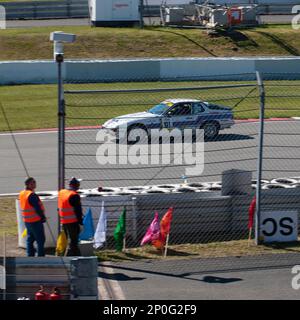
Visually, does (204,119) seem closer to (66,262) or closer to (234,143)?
(234,143)

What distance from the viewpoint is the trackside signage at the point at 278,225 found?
1516 cm

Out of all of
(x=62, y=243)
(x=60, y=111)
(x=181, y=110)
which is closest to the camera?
(x=62, y=243)

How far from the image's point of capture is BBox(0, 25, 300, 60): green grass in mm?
37281

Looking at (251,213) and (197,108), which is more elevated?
(197,108)

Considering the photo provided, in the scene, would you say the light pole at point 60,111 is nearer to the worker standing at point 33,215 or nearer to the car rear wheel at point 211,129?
the worker standing at point 33,215

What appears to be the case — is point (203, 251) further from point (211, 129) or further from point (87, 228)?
point (211, 129)

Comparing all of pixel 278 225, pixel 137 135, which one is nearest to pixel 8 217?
pixel 278 225

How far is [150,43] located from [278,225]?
951 inches

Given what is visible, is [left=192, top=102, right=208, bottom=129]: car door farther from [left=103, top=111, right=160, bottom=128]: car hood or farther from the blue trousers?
the blue trousers

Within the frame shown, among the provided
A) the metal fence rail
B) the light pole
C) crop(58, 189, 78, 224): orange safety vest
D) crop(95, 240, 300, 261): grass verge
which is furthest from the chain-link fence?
the metal fence rail

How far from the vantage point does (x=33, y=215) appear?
45.5 ft

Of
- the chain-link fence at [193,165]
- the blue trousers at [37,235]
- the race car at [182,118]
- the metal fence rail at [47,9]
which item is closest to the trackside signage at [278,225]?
the chain-link fence at [193,165]

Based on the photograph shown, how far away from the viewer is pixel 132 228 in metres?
15.3

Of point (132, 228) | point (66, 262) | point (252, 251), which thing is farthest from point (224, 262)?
point (66, 262)
